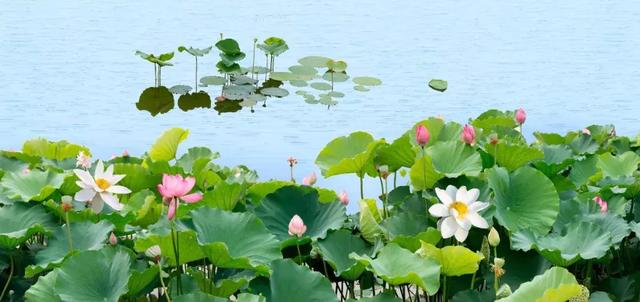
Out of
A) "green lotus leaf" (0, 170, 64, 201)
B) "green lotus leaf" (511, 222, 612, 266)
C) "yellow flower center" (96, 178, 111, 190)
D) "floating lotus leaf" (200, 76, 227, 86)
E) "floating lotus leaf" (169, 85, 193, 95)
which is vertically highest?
"yellow flower center" (96, 178, 111, 190)

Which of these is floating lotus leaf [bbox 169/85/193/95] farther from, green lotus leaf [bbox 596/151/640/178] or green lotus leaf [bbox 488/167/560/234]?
green lotus leaf [bbox 488/167/560/234]

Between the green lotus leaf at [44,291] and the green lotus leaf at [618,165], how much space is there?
1.86 metres

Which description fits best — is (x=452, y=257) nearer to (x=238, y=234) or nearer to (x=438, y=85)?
(x=238, y=234)

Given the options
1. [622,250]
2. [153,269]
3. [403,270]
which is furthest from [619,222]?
[153,269]

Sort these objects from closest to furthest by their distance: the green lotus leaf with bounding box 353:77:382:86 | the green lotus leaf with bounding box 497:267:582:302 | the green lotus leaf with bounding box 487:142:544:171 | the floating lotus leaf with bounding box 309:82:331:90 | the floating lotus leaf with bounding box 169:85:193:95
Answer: the green lotus leaf with bounding box 497:267:582:302 → the green lotus leaf with bounding box 487:142:544:171 → the floating lotus leaf with bounding box 309:82:331:90 → the floating lotus leaf with bounding box 169:85:193:95 → the green lotus leaf with bounding box 353:77:382:86

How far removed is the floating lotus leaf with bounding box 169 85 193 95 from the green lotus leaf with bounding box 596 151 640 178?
428cm

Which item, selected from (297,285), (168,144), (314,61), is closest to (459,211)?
(297,285)

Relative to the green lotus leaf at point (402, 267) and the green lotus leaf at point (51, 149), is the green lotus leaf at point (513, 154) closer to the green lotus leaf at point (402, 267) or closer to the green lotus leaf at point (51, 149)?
the green lotus leaf at point (402, 267)

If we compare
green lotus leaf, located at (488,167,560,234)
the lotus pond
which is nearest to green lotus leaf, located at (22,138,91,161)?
the lotus pond

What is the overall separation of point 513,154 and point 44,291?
147 centimetres

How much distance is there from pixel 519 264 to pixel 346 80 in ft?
15.6

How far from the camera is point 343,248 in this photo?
Answer: 93.8 inches

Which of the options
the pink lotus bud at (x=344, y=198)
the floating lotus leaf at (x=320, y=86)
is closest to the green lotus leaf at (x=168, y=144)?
the pink lotus bud at (x=344, y=198)

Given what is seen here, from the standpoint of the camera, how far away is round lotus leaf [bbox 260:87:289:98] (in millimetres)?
6636
